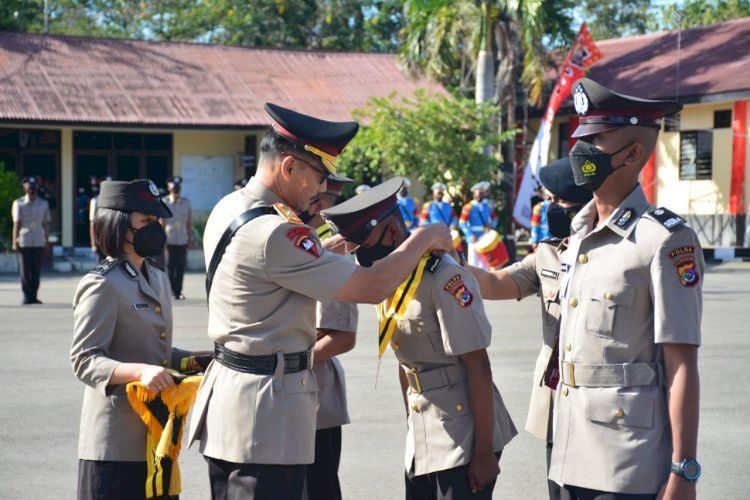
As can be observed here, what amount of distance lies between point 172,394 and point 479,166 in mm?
21444

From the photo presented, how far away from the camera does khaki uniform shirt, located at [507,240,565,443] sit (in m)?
4.71

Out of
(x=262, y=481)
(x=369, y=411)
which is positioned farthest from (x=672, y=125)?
(x=262, y=481)

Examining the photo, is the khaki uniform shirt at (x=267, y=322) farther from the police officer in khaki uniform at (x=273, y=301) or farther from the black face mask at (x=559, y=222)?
the black face mask at (x=559, y=222)

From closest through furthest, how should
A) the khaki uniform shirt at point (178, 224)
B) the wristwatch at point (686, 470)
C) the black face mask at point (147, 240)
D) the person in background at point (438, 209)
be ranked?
the wristwatch at point (686, 470) < the black face mask at point (147, 240) < the khaki uniform shirt at point (178, 224) < the person in background at point (438, 209)

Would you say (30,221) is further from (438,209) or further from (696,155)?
(696,155)

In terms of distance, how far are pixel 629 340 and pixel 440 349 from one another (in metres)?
0.98

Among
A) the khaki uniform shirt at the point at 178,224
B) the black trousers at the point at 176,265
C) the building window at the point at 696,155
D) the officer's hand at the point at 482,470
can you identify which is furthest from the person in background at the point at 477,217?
the officer's hand at the point at 482,470

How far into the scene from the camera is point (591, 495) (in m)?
3.41

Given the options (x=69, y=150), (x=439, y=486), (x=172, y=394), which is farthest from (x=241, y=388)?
(x=69, y=150)

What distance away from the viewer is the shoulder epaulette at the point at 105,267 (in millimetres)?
4207

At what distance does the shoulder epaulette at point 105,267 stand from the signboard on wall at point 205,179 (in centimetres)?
2376

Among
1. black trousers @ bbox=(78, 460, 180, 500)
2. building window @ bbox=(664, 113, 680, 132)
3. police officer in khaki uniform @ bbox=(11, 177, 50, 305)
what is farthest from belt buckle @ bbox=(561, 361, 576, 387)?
building window @ bbox=(664, 113, 680, 132)

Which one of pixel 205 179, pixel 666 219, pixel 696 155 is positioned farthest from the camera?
pixel 205 179

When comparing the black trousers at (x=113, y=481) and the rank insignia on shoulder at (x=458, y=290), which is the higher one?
the rank insignia on shoulder at (x=458, y=290)
